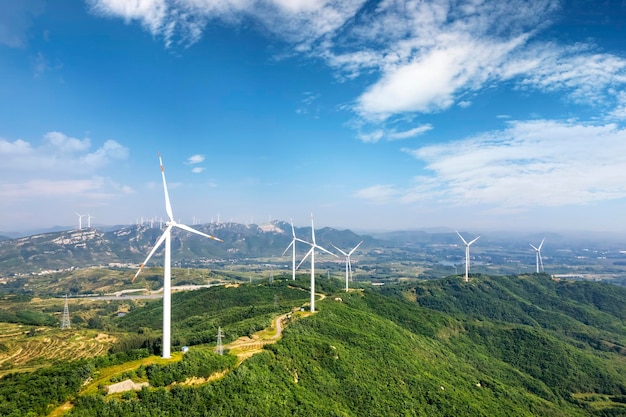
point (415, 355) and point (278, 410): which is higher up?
point (278, 410)

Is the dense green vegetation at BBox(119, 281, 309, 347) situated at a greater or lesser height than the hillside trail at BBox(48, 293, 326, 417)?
lesser

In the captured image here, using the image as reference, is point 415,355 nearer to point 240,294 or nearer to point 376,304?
point 376,304

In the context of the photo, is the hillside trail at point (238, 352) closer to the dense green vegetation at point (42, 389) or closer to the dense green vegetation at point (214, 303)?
the dense green vegetation at point (42, 389)

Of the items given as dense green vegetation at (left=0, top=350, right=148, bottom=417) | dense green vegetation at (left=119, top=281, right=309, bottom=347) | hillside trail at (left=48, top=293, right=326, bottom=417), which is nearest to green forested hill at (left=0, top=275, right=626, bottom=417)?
dense green vegetation at (left=119, top=281, right=309, bottom=347)

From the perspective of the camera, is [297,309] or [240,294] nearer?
[297,309]

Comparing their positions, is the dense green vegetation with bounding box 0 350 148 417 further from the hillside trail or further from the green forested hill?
the green forested hill

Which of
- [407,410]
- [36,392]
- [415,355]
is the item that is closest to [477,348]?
[415,355]

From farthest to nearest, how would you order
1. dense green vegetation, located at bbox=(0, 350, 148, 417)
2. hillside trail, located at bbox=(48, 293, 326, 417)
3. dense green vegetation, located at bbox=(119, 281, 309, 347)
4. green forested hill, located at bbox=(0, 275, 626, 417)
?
1. dense green vegetation, located at bbox=(119, 281, 309, 347)
2. green forested hill, located at bbox=(0, 275, 626, 417)
3. hillside trail, located at bbox=(48, 293, 326, 417)
4. dense green vegetation, located at bbox=(0, 350, 148, 417)
